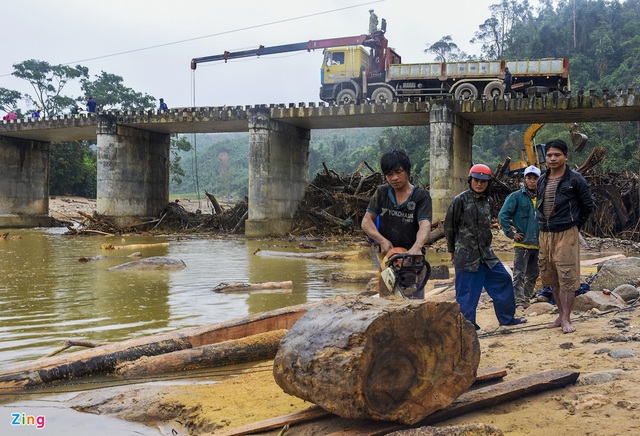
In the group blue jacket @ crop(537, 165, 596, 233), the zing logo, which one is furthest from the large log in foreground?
blue jacket @ crop(537, 165, 596, 233)

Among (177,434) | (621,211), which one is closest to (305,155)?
(621,211)

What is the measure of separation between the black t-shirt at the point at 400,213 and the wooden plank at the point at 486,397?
55.8 inches

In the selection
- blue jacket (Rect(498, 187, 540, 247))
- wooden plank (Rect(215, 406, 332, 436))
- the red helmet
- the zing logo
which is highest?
the red helmet

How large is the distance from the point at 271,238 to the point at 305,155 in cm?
512

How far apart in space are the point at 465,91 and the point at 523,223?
64.0ft

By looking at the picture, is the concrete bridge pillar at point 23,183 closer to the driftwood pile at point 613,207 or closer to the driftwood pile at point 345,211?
the driftwood pile at point 345,211

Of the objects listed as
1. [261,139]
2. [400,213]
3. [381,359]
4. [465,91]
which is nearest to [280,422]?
[381,359]

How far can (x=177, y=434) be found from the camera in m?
3.52

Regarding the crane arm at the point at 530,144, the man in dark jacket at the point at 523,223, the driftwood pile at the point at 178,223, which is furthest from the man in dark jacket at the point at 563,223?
the driftwood pile at the point at 178,223

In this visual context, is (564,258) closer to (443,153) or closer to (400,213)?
(400,213)

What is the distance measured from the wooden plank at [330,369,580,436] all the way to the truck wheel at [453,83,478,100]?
73.7ft

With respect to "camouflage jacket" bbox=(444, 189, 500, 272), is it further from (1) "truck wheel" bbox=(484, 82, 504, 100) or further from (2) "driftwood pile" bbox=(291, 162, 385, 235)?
(1) "truck wheel" bbox=(484, 82, 504, 100)

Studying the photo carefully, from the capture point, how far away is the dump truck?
80.4 ft

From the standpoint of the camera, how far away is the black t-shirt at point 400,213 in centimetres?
442
